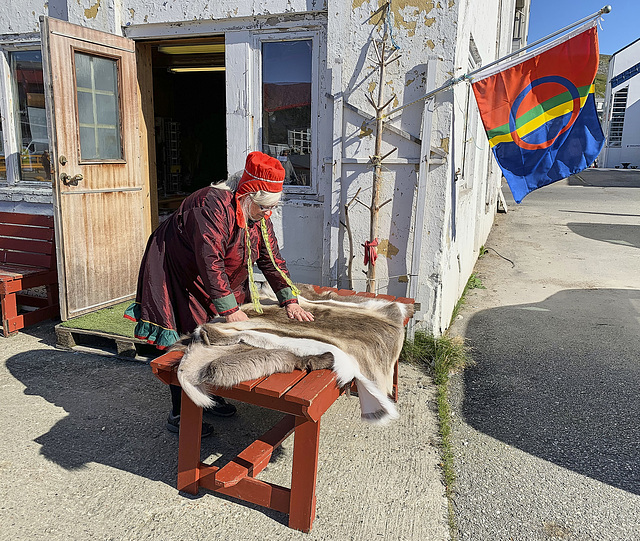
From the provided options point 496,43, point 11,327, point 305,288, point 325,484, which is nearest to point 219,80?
point 496,43

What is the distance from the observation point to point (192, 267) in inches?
129

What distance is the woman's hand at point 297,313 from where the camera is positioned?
3.42 metres

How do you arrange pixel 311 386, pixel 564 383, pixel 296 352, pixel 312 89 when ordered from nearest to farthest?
pixel 311 386, pixel 296 352, pixel 564 383, pixel 312 89

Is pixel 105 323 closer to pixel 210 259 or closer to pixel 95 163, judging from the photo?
pixel 95 163

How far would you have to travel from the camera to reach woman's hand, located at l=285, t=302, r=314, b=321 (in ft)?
11.2

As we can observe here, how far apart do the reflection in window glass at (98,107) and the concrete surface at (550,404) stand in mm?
3924

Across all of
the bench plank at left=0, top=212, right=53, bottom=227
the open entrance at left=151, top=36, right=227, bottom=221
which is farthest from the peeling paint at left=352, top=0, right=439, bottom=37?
the open entrance at left=151, top=36, right=227, bottom=221

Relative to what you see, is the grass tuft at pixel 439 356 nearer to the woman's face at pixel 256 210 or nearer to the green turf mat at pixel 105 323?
the woman's face at pixel 256 210

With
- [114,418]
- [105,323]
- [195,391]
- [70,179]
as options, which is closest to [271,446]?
[195,391]

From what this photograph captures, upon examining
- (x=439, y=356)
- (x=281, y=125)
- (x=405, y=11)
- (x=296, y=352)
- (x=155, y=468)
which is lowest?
(x=155, y=468)

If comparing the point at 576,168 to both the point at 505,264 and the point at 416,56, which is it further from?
the point at 505,264

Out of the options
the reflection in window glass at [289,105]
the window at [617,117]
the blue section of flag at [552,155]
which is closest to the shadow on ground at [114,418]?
the reflection in window glass at [289,105]

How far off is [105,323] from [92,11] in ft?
10.1

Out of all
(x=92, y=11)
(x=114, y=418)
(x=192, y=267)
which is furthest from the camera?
(x=92, y=11)
